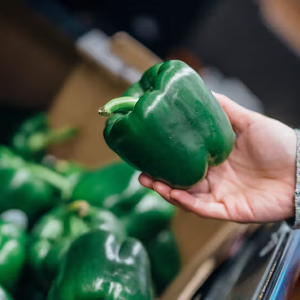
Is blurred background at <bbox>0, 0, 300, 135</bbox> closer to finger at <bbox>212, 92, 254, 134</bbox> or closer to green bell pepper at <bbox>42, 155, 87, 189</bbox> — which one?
green bell pepper at <bbox>42, 155, 87, 189</bbox>

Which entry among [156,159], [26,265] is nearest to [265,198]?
[156,159]

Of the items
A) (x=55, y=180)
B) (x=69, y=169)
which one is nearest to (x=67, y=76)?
(x=69, y=169)

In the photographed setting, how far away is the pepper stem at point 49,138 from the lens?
61.1 inches

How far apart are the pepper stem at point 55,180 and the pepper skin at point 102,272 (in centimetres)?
37

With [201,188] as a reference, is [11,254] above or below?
below

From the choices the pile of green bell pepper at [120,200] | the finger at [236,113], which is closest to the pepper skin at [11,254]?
the pile of green bell pepper at [120,200]

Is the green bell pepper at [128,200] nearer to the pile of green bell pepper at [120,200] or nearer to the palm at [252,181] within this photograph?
the pile of green bell pepper at [120,200]

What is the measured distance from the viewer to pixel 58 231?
3.62ft

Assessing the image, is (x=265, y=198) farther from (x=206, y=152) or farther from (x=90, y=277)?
(x=90, y=277)

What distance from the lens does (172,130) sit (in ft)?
2.59

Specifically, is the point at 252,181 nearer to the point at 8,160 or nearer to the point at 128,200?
the point at 128,200

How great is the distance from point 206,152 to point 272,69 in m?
2.25

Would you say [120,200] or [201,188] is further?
[120,200]

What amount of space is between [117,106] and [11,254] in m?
0.56
